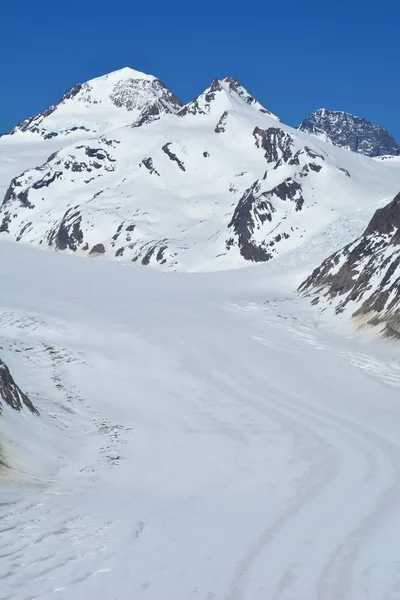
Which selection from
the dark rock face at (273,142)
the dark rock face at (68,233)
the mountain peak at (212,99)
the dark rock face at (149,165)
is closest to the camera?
the dark rock face at (68,233)

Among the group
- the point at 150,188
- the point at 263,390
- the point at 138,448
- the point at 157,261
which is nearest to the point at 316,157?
the point at 157,261

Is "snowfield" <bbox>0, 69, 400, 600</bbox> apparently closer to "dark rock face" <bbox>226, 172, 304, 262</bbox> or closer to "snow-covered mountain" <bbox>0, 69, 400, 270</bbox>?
"dark rock face" <bbox>226, 172, 304, 262</bbox>

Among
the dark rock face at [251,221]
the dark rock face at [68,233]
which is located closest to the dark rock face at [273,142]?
the dark rock face at [251,221]

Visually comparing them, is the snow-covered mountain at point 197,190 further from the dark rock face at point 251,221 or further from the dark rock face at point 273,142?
the dark rock face at point 273,142

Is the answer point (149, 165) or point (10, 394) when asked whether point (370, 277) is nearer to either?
point (10, 394)

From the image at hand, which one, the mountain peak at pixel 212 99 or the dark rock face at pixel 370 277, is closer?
the dark rock face at pixel 370 277

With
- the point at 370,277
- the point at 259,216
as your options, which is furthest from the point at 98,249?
the point at 370,277
